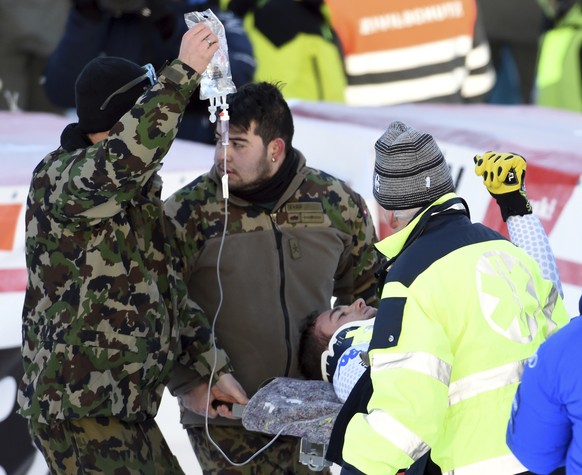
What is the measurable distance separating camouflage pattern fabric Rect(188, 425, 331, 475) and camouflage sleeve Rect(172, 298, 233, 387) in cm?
24

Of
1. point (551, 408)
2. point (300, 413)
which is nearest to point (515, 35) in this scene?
point (300, 413)

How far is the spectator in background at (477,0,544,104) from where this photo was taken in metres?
10.1

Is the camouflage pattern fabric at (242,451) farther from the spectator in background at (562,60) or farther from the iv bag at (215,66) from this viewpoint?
the spectator in background at (562,60)

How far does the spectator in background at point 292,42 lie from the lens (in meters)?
7.50

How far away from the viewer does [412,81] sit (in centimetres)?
813

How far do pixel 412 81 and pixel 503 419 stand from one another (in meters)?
5.17

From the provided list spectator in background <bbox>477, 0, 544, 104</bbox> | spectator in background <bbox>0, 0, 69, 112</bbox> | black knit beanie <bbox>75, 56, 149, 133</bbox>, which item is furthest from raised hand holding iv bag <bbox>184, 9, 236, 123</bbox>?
spectator in background <bbox>477, 0, 544, 104</bbox>

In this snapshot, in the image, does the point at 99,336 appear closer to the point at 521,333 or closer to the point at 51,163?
the point at 51,163

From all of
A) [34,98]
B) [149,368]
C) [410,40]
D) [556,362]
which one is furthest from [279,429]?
[410,40]

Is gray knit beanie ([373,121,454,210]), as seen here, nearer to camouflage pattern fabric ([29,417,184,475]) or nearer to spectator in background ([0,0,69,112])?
Result: camouflage pattern fabric ([29,417,184,475])

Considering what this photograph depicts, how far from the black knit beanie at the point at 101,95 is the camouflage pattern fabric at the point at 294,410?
0.91 metres

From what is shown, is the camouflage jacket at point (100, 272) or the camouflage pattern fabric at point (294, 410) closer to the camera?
the camouflage jacket at point (100, 272)

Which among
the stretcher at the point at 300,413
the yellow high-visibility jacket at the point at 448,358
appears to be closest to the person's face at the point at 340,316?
the stretcher at the point at 300,413

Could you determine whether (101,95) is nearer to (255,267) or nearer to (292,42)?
(255,267)
